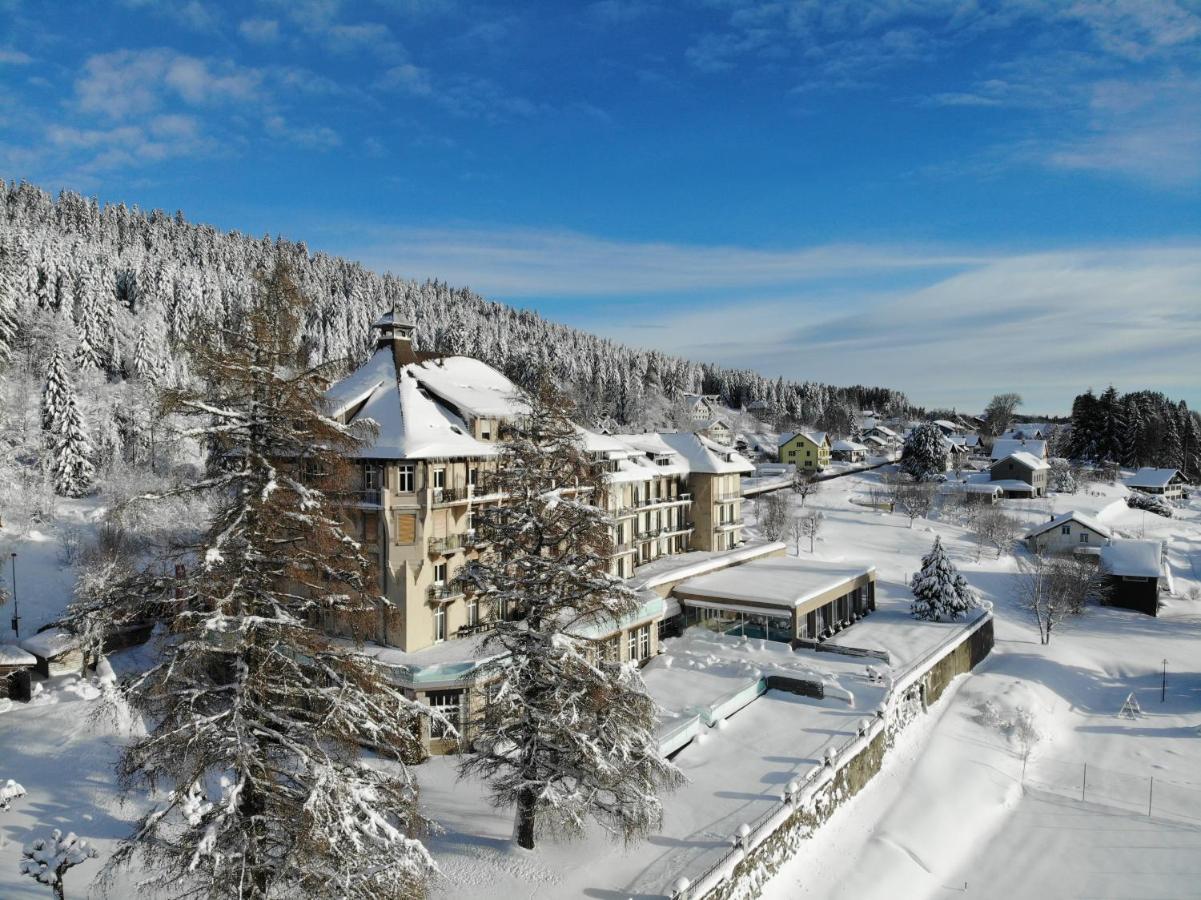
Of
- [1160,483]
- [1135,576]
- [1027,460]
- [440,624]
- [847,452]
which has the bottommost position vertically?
[1135,576]

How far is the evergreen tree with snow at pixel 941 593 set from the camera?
140ft

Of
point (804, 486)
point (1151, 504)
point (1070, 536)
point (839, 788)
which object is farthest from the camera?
point (1151, 504)

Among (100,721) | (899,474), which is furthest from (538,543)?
(899,474)

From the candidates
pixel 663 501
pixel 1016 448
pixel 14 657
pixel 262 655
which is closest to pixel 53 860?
pixel 262 655

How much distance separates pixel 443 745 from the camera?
25.2 m

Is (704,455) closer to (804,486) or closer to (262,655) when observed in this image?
(262,655)

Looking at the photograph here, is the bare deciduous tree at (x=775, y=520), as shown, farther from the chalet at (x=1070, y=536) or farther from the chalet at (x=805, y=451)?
the chalet at (x=805, y=451)

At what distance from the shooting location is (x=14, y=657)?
27.6m

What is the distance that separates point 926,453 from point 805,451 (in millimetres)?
25020

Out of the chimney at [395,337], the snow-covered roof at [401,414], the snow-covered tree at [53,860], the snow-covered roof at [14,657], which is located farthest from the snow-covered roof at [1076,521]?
the snow-covered roof at [14,657]

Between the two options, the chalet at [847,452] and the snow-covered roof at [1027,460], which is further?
the chalet at [847,452]

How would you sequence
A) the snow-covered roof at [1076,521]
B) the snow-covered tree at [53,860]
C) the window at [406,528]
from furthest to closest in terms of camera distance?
1. the snow-covered roof at [1076,521]
2. the window at [406,528]
3. the snow-covered tree at [53,860]

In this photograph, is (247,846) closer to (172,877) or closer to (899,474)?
(172,877)

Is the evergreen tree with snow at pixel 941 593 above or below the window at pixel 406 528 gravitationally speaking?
below
